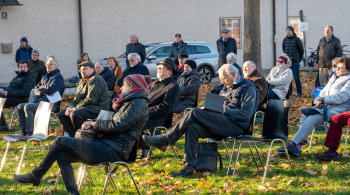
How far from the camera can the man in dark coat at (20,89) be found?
1263cm

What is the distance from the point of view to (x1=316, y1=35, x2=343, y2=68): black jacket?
632 inches

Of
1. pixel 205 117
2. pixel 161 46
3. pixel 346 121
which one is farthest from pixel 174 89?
pixel 161 46

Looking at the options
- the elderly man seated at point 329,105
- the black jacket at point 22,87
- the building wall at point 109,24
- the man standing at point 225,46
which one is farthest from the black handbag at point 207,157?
the building wall at point 109,24

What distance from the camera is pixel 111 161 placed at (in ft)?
22.9

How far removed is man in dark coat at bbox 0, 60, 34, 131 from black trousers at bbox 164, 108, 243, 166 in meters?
5.14

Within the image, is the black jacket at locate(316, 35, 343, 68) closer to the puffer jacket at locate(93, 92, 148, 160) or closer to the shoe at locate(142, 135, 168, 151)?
the shoe at locate(142, 135, 168, 151)

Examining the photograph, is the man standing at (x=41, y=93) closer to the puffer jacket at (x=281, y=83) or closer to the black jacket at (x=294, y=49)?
the puffer jacket at (x=281, y=83)

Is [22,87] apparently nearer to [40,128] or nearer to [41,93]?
[41,93]

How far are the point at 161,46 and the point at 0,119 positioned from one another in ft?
30.9

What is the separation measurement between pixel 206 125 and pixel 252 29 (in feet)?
32.9

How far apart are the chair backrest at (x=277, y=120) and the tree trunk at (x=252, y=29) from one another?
378 inches

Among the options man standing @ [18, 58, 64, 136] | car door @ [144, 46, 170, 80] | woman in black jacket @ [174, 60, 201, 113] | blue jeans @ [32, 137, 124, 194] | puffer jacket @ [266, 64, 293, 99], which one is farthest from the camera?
car door @ [144, 46, 170, 80]

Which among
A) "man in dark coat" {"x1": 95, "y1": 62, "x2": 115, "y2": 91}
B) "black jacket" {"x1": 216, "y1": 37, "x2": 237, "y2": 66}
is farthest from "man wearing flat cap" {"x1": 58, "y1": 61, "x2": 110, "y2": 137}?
"black jacket" {"x1": 216, "y1": 37, "x2": 237, "y2": 66}

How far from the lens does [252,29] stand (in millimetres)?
17906
